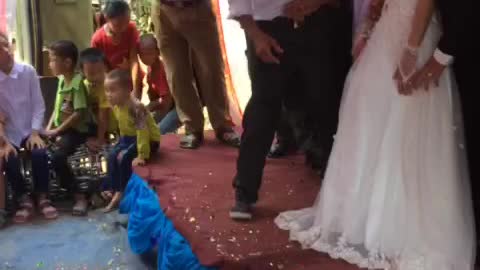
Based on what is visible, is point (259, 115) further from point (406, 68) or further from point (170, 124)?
point (170, 124)

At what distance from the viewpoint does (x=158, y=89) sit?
3.66 metres

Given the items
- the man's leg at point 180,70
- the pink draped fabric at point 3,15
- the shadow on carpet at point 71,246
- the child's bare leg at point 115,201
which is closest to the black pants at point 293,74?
the shadow on carpet at point 71,246

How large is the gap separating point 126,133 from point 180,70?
15.3 inches

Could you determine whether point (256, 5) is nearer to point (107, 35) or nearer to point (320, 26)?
point (320, 26)

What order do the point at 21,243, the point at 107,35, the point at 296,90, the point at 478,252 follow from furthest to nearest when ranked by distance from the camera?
the point at 107,35
the point at 21,243
the point at 296,90
the point at 478,252

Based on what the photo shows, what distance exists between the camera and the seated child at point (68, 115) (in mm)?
3131

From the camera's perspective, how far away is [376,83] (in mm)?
1852

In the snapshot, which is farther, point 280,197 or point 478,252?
point 280,197

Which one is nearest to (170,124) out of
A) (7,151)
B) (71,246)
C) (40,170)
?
(40,170)

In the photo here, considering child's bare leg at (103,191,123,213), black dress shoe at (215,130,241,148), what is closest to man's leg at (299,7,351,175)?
black dress shoe at (215,130,241,148)

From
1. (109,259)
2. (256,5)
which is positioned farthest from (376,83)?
(109,259)

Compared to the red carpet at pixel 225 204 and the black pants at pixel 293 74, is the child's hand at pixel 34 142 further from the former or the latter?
the black pants at pixel 293 74

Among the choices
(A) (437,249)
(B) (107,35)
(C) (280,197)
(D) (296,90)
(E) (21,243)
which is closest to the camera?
(A) (437,249)

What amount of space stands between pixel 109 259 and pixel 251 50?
1.01 meters
